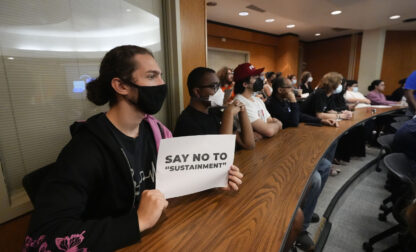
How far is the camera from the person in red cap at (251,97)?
6.15 feet

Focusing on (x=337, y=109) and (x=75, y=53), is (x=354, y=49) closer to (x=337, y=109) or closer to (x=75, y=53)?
(x=337, y=109)

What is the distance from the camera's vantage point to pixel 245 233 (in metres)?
0.72

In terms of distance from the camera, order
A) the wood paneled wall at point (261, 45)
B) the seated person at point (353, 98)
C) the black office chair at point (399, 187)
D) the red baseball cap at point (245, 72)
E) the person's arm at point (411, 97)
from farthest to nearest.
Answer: the wood paneled wall at point (261, 45), the seated person at point (353, 98), the person's arm at point (411, 97), the red baseball cap at point (245, 72), the black office chair at point (399, 187)

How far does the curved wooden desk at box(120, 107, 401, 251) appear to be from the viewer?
678 mm

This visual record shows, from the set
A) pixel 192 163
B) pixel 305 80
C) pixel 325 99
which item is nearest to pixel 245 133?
pixel 192 163

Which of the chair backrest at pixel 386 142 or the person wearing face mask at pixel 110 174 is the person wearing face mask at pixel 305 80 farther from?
the person wearing face mask at pixel 110 174

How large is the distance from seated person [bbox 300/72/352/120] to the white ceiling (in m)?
1.58

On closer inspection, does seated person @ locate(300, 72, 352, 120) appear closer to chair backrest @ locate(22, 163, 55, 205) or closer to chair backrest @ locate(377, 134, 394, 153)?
chair backrest @ locate(377, 134, 394, 153)

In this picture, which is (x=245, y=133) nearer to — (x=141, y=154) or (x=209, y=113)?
(x=209, y=113)


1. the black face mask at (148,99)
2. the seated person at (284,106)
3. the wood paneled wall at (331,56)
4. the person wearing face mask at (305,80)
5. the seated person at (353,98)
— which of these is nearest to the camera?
the black face mask at (148,99)

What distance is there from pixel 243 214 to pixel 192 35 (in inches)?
77.0

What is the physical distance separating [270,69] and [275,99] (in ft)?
20.4

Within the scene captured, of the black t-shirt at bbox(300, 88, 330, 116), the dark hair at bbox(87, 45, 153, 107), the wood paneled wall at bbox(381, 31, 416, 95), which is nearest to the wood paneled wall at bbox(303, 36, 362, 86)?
the wood paneled wall at bbox(381, 31, 416, 95)

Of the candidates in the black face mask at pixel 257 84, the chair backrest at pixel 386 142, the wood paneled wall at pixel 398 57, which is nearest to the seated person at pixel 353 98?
the chair backrest at pixel 386 142
